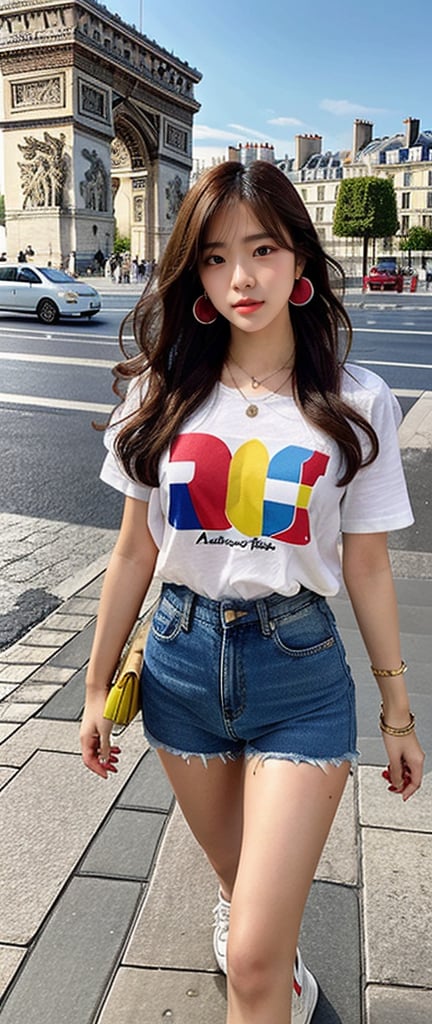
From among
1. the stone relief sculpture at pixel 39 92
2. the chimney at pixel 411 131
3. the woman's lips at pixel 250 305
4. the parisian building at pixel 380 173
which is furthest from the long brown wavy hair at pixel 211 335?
the chimney at pixel 411 131

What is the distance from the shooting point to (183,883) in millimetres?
2307

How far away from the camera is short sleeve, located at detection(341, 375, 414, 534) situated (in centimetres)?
165

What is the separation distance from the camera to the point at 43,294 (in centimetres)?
2077

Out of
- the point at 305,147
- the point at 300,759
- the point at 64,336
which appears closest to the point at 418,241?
the point at 305,147

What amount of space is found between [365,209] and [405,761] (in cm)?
6757

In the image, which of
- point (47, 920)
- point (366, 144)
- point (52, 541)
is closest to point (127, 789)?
point (47, 920)

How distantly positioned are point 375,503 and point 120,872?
4.08ft

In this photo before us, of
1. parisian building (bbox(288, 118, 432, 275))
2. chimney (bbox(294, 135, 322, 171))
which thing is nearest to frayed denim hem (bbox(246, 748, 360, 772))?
parisian building (bbox(288, 118, 432, 275))

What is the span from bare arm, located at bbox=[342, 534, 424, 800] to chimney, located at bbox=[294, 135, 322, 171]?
103 m

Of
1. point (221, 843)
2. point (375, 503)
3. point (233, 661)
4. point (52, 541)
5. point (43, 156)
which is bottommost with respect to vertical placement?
point (52, 541)

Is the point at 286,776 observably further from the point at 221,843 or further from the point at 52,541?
the point at 52,541

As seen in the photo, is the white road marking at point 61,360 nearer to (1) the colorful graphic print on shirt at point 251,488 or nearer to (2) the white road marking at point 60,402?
(2) the white road marking at point 60,402

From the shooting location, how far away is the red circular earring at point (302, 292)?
1.73 m

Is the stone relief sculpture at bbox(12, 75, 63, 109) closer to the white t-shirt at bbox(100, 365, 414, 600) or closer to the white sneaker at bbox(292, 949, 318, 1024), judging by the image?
the white t-shirt at bbox(100, 365, 414, 600)
